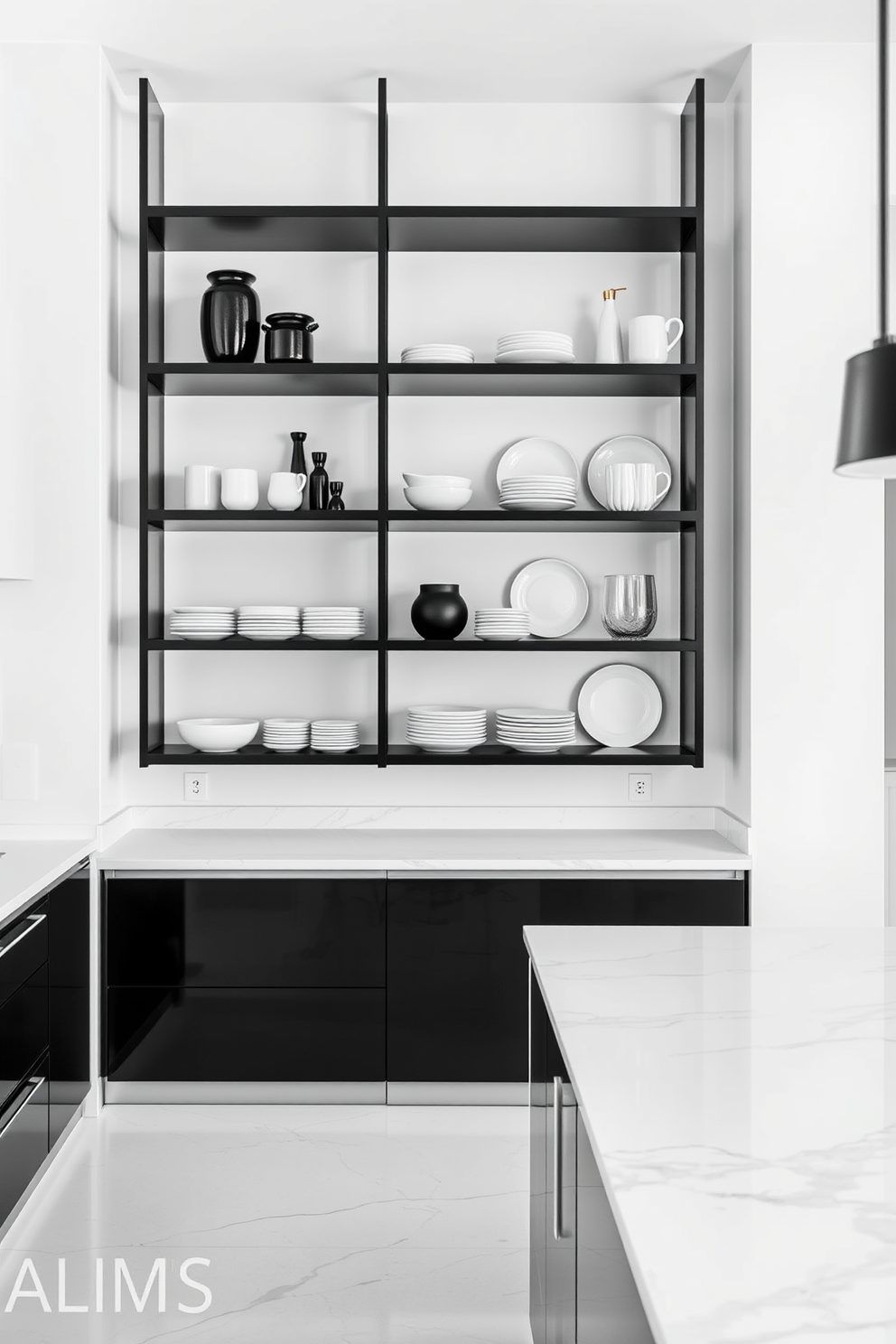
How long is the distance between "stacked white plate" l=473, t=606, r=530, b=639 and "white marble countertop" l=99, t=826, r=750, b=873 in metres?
0.62

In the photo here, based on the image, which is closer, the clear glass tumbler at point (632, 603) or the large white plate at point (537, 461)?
the clear glass tumbler at point (632, 603)

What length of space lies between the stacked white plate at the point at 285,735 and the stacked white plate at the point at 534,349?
1233 mm

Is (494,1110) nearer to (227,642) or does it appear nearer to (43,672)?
(227,642)

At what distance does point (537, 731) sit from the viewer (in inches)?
122

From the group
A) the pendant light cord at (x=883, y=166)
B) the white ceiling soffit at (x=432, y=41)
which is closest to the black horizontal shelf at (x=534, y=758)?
the pendant light cord at (x=883, y=166)

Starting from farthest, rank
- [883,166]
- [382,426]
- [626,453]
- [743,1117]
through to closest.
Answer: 1. [626,453]
2. [382,426]
3. [883,166]
4. [743,1117]

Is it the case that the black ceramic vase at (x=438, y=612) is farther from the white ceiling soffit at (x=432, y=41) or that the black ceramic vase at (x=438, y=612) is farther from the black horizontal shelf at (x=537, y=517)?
the white ceiling soffit at (x=432, y=41)

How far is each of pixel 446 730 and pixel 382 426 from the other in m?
0.91

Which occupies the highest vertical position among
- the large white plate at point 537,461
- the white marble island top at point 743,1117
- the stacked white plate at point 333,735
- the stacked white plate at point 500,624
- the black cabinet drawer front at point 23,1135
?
the large white plate at point 537,461

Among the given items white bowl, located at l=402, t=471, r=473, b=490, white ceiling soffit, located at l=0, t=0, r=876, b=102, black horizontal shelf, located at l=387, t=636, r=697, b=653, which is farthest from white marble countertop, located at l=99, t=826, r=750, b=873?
white ceiling soffit, located at l=0, t=0, r=876, b=102

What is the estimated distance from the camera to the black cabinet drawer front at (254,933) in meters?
2.92

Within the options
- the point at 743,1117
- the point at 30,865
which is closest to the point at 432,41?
the point at 30,865

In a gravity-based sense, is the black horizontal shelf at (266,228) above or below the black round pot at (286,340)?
above

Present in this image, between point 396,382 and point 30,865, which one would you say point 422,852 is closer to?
point 30,865
